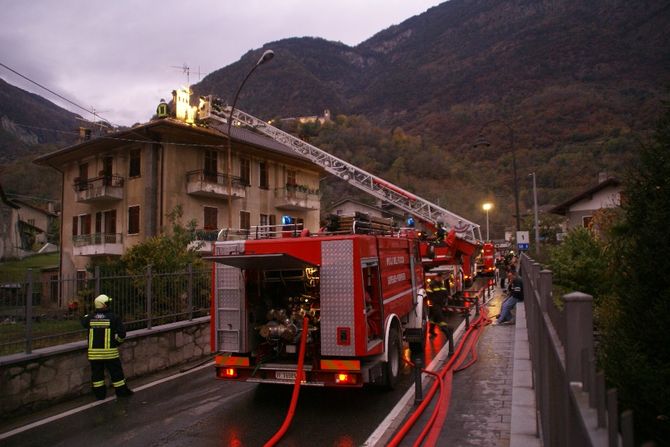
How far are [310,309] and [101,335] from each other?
10.9 feet

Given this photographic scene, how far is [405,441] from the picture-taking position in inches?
248

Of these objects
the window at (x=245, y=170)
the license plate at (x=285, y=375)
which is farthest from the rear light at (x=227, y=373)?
the window at (x=245, y=170)

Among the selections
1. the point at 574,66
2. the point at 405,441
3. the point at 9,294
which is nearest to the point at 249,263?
the point at 405,441

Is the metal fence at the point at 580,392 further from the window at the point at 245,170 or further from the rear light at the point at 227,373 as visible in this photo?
the window at the point at 245,170

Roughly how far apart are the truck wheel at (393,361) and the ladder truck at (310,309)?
0.02 meters

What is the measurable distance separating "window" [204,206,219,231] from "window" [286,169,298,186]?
19.5 ft

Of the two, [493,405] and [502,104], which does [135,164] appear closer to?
[493,405]

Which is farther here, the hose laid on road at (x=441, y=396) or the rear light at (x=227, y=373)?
the rear light at (x=227, y=373)

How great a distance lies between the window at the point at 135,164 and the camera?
1105 inches

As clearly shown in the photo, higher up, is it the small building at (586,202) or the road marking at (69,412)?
the small building at (586,202)

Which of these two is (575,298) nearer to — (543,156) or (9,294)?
(9,294)

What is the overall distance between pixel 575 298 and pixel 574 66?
577ft

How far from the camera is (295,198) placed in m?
33.4

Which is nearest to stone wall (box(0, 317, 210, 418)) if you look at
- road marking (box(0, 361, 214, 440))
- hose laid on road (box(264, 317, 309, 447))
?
road marking (box(0, 361, 214, 440))
